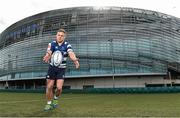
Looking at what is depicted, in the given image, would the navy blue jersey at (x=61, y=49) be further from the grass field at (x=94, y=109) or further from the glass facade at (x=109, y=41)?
the glass facade at (x=109, y=41)

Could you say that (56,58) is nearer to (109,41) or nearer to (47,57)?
(47,57)

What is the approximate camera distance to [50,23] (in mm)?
92562

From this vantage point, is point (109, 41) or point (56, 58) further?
point (109, 41)

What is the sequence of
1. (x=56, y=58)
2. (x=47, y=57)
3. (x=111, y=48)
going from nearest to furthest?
(x=47, y=57) < (x=56, y=58) < (x=111, y=48)

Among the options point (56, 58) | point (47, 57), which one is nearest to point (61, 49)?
point (56, 58)

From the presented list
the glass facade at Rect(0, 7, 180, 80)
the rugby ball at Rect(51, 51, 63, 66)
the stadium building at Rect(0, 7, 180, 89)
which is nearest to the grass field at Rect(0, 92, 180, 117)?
the rugby ball at Rect(51, 51, 63, 66)

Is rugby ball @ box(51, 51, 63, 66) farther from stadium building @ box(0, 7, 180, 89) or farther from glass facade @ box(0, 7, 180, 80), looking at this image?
glass facade @ box(0, 7, 180, 80)

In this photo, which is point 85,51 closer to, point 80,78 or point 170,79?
point 80,78

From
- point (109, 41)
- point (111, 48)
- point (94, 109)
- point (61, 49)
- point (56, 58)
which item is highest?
point (109, 41)

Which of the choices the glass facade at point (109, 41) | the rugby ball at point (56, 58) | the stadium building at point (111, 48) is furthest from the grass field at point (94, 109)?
the glass facade at point (109, 41)

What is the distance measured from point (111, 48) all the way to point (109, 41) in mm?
2213

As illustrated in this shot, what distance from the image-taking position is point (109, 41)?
3278 inches

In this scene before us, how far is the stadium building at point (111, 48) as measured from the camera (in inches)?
3214

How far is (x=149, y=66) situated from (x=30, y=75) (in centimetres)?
3845
